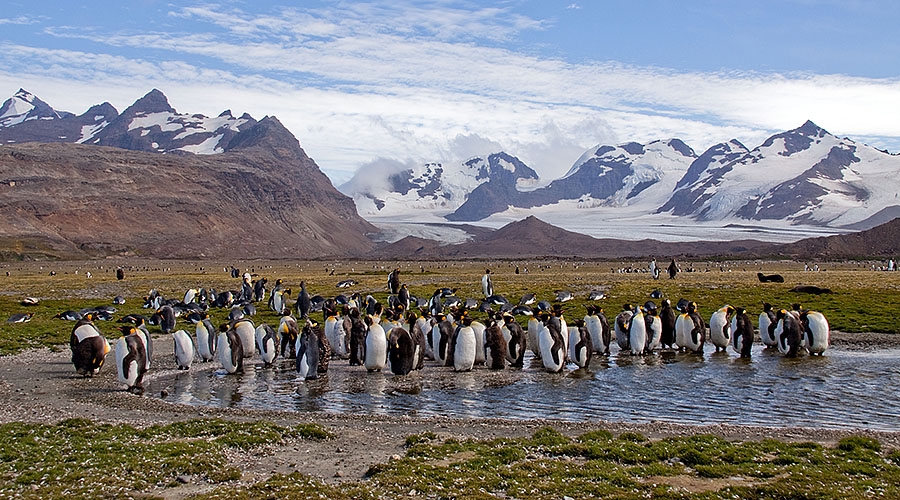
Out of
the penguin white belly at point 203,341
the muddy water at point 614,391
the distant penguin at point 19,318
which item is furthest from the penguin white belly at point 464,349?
the distant penguin at point 19,318

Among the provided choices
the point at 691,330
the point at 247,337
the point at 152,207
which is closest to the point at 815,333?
the point at 691,330

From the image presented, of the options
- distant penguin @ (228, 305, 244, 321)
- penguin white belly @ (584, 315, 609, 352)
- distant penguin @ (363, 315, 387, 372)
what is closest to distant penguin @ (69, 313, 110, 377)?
distant penguin @ (363, 315, 387, 372)

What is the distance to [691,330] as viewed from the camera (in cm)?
1596

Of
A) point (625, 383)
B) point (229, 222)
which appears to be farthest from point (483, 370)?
point (229, 222)

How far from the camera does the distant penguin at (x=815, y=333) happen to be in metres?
15.0

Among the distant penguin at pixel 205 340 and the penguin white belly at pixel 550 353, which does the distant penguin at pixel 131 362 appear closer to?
the distant penguin at pixel 205 340

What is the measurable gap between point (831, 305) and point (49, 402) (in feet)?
68.4

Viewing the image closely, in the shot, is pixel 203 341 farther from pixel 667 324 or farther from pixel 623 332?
pixel 667 324

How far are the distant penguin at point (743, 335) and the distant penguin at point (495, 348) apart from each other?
496 cm

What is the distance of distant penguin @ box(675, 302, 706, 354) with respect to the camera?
1586 cm

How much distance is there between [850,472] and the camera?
6.94 metres

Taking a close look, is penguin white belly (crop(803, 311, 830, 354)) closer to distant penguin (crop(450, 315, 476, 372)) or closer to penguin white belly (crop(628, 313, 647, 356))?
penguin white belly (crop(628, 313, 647, 356))

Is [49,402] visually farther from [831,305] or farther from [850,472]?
[831,305]

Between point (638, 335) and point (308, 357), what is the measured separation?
6.85 meters
